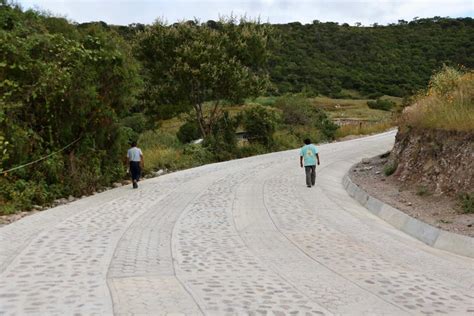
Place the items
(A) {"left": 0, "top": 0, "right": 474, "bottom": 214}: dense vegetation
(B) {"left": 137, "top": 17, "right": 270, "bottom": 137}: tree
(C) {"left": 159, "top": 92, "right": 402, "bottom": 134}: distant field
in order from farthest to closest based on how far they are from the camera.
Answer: (C) {"left": 159, "top": 92, "right": 402, "bottom": 134}: distant field → (B) {"left": 137, "top": 17, "right": 270, "bottom": 137}: tree → (A) {"left": 0, "top": 0, "right": 474, "bottom": 214}: dense vegetation

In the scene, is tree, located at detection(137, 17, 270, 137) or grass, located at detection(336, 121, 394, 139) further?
grass, located at detection(336, 121, 394, 139)

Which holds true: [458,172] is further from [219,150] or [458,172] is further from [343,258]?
[219,150]

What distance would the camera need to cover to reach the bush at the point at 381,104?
72.9 metres

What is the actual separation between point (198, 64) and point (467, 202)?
69.9ft

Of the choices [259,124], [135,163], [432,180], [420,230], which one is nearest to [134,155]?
[135,163]

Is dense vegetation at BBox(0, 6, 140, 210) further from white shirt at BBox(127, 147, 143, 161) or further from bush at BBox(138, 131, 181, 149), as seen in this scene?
bush at BBox(138, 131, 181, 149)

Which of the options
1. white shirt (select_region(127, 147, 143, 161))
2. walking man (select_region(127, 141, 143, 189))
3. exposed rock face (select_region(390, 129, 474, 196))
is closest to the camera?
exposed rock face (select_region(390, 129, 474, 196))

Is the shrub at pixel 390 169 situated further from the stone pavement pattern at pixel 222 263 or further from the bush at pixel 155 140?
the bush at pixel 155 140

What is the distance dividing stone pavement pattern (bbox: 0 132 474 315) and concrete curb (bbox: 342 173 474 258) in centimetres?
26

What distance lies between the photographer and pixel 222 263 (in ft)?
25.9

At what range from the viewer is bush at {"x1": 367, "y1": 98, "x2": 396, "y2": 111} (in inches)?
2869

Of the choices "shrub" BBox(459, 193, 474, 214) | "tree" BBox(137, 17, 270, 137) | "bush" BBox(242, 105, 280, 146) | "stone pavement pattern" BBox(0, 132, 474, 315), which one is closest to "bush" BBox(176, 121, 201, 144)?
"bush" BBox(242, 105, 280, 146)

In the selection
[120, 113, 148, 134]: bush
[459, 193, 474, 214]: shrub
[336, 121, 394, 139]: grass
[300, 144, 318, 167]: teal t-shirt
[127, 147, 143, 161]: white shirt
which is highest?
[120, 113, 148, 134]: bush

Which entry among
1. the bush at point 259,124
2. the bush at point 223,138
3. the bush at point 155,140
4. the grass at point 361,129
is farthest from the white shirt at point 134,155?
the grass at point 361,129
